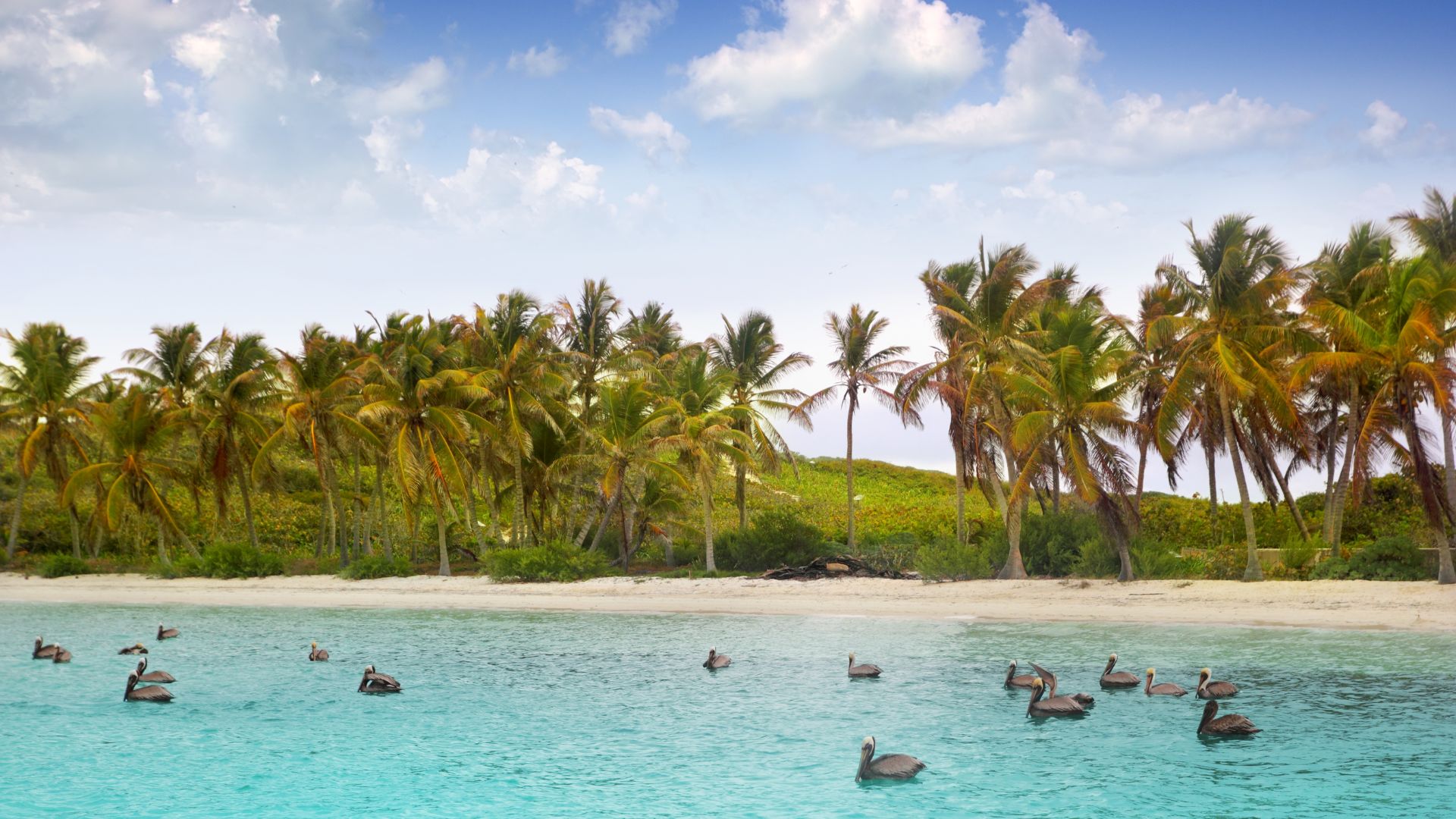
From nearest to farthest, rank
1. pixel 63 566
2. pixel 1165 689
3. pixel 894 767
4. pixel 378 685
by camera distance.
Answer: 1. pixel 894 767
2. pixel 1165 689
3. pixel 378 685
4. pixel 63 566

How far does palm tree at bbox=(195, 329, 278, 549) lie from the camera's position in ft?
117

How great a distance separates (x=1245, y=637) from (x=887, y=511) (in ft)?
86.6

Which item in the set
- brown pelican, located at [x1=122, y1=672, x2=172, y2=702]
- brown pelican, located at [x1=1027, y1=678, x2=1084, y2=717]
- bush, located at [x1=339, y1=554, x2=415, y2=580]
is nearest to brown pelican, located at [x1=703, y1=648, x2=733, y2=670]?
brown pelican, located at [x1=1027, y1=678, x2=1084, y2=717]

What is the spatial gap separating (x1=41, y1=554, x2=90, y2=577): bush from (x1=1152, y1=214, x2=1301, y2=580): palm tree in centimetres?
3578

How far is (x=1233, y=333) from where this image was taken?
92.2ft

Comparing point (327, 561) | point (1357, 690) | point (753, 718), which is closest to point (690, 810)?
point (753, 718)

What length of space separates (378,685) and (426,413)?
1741 centimetres

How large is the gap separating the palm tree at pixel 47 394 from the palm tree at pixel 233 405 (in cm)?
543

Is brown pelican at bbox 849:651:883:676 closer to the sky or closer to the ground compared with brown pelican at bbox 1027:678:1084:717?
closer to the sky

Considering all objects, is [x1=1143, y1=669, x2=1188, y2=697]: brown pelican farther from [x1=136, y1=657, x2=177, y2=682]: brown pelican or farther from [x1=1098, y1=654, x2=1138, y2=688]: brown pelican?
[x1=136, y1=657, x2=177, y2=682]: brown pelican

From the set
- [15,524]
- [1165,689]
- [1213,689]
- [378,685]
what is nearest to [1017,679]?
[1165,689]

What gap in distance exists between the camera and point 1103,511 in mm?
27406

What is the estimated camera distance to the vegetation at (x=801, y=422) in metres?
26.9

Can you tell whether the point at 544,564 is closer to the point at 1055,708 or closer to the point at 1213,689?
the point at 1055,708
